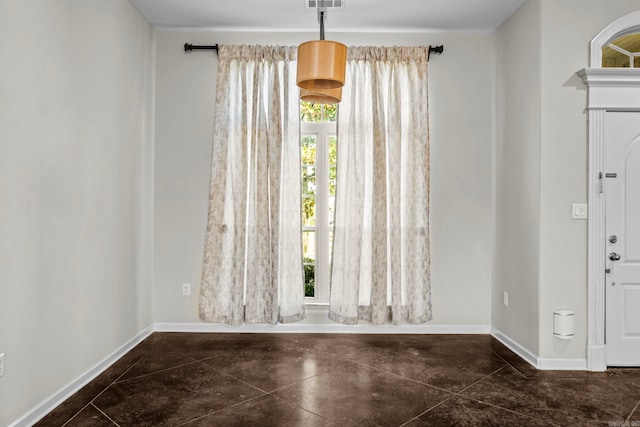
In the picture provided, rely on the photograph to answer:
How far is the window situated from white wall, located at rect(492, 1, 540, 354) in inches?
66.1

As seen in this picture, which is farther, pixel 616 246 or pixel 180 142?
pixel 180 142

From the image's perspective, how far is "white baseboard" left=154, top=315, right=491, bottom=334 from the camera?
168 inches

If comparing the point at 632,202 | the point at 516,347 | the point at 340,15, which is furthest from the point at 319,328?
the point at 340,15

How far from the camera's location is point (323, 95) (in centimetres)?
312

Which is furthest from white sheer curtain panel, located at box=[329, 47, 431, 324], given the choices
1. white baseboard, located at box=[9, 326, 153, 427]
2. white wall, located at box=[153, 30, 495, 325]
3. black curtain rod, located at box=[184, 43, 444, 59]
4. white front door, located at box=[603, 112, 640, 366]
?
white baseboard, located at box=[9, 326, 153, 427]

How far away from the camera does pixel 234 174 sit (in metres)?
4.12

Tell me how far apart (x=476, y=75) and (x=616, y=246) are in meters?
2.08

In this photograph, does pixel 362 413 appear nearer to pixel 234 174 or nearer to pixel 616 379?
pixel 616 379

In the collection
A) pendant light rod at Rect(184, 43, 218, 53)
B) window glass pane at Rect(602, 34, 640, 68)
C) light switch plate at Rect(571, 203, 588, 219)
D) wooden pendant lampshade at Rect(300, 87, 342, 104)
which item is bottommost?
light switch plate at Rect(571, 203, 588, 219)

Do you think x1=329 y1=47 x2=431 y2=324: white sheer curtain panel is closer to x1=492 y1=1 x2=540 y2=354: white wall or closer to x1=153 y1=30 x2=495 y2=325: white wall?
x1=153 y1=30 x2=495 y2=325: white wall

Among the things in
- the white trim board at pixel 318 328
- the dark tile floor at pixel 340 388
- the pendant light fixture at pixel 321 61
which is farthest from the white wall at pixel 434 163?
the pendant light fixture at pixel 321 61

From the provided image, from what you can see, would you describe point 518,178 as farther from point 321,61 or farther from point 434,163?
point 321,61

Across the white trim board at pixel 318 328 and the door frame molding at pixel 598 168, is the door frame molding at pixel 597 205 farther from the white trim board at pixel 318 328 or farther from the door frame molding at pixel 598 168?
the white trim board at pixel 318 328

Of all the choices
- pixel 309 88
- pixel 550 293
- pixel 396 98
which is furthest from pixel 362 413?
pixel 396 98
